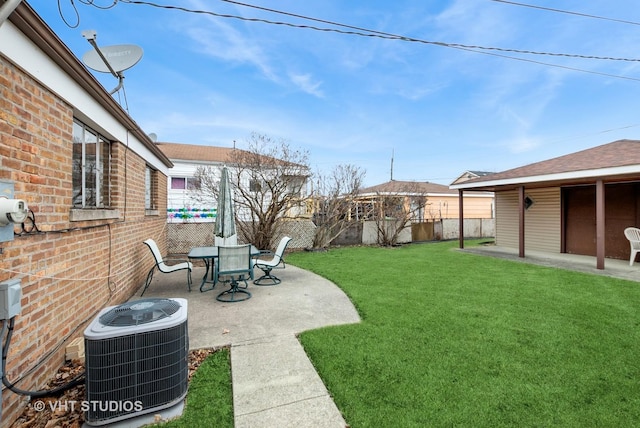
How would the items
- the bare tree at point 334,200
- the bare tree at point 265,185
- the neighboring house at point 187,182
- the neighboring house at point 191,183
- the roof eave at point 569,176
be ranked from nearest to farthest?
1. the roof eave at point 569,176
2. the bare tree at point 265,185
3. the bare tree at point 334,200
4. the neighboring house at point 191,183
5. the neighboring house at point 187,182

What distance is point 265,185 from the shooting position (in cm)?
1060

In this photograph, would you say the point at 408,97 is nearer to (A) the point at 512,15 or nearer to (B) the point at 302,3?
(A) the point at 512,15

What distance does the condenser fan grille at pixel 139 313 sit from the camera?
225 centimetres

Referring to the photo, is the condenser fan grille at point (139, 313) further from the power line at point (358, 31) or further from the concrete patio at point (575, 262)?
the concrete patio at point (575, 262)

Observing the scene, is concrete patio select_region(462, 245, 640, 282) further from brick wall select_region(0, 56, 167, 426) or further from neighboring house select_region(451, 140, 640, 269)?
brick wall select_region(0, 56, 167, 426)

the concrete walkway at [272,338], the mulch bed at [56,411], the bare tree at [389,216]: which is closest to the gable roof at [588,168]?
the bare tree at [389,216]

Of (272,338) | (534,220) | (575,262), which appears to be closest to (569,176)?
(575,262)

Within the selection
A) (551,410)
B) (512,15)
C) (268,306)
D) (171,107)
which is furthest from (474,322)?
(171,107)

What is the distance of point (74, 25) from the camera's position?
11.6 feet

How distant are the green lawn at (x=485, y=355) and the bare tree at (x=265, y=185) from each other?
5.06m

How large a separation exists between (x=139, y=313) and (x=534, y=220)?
1360cm

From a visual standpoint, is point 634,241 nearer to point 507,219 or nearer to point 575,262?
point 575,262

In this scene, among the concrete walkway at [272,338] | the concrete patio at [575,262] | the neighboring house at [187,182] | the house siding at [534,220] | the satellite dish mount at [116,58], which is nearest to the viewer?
the concrete walkway at [272,338]

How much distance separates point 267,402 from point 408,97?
1730 cm
